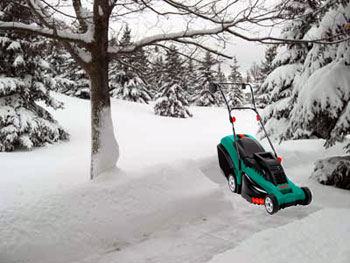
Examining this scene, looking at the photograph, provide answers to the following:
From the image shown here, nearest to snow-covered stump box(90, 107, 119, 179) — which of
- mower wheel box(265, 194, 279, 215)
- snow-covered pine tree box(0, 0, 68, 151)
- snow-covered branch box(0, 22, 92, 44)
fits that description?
snow-covered branch box(0, 22, 92, 44)

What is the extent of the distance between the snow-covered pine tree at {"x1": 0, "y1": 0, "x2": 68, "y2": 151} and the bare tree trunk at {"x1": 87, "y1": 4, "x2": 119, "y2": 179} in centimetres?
491

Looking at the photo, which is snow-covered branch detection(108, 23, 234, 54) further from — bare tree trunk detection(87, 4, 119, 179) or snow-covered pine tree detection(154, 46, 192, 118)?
snow-covered pine tree detection(154, 46, 192, 118)

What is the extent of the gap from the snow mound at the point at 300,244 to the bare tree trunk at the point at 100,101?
272 centimetres

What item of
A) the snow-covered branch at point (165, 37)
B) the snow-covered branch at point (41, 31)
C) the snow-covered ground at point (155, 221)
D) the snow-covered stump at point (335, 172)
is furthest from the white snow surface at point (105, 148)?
the snow-covered stump at point (335, 172)

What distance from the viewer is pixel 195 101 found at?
31828 millimetres

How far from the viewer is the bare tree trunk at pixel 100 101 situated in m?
5.00

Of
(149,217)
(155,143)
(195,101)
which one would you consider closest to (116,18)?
(149,217)

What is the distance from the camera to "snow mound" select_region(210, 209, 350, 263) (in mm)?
3254

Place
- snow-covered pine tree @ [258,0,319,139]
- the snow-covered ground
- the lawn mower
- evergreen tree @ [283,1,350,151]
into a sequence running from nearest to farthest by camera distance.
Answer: the lawn mower, the snow-covered ground, evergreen tree @ [283,1,350,151], snow-covered pine tree @ [258,0,319,139]

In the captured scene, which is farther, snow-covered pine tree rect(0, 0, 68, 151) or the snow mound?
snow-covered pine tree rect(0, 0, 68, 151)

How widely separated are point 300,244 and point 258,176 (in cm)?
108

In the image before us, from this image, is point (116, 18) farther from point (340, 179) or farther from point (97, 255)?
point (340, 179)

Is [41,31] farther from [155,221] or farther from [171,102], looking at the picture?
[171,102]

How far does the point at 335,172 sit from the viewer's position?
6.05m
